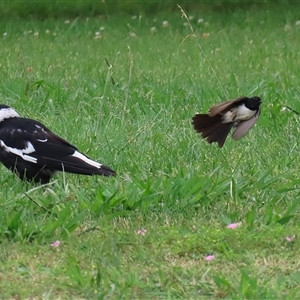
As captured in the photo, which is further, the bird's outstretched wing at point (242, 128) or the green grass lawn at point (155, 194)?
the bird's outstretched wing at point (242, 128)

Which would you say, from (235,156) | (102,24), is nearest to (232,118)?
(235,156)

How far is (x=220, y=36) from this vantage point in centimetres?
1198

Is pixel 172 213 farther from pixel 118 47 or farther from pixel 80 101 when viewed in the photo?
pixel 118 47

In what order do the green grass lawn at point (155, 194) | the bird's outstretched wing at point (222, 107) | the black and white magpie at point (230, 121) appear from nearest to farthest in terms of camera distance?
the green grass lawn at point (155, 194) → the bird's outstretched wing at point (222, 107) → the black and white magpie at point (230, 121)

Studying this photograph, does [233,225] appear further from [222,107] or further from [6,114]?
[6,114]

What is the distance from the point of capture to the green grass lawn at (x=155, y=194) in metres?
3.78

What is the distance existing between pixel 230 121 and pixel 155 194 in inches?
29.8

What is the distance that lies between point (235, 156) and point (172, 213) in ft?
3.76

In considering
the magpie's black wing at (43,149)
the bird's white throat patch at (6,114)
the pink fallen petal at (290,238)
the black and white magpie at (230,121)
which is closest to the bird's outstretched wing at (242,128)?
the black and white magpie at (230,121)

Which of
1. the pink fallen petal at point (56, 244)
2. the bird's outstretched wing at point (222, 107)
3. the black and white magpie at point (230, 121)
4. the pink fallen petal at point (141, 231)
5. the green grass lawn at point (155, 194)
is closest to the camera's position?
the green grass lawn at point (155, 194)

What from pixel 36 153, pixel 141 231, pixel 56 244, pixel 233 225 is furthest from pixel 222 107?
pixel 56 244

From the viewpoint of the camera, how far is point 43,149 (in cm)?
518

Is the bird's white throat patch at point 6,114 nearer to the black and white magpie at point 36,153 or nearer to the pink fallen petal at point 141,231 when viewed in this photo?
the black and white magpie at point 36,153

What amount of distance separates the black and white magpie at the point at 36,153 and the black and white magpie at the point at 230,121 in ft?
2.12
